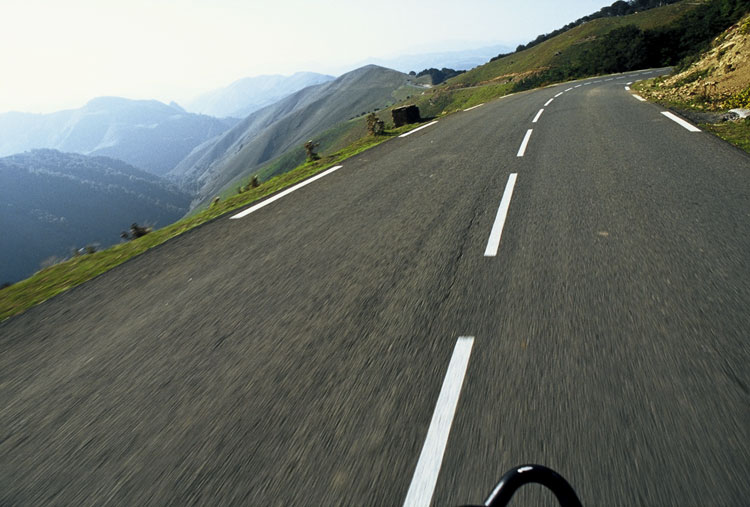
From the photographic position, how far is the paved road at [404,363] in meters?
2.15

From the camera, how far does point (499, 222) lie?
5.36 metres

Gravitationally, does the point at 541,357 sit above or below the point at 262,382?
below

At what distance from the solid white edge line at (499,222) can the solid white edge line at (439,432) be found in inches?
69.0

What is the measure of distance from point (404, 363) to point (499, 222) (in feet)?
10.1

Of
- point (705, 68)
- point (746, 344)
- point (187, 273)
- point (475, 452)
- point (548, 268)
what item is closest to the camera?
point (475, 452)

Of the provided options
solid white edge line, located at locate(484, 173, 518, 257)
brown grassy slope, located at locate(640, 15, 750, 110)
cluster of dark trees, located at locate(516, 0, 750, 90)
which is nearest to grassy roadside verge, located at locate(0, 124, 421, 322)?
solid white edge line, located at locate(484, 173, 518, 257)

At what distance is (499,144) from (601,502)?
31.6 ft

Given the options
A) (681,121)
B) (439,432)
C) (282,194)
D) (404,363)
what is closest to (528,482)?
(439,432)

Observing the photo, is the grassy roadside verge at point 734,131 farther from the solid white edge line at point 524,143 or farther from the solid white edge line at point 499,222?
the solid white edge line at point 499,222

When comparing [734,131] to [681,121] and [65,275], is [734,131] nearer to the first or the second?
[681,121]

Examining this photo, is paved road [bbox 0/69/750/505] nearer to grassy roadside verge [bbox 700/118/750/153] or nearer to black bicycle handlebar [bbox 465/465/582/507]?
black bicycle handlebar [bbox 465/465/582/507]

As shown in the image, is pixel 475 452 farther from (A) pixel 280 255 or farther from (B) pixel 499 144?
(B) pixel 499 144

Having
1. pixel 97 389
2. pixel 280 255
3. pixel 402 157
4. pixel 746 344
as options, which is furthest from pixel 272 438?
pixel 402 157

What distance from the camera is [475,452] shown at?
2.22 m
